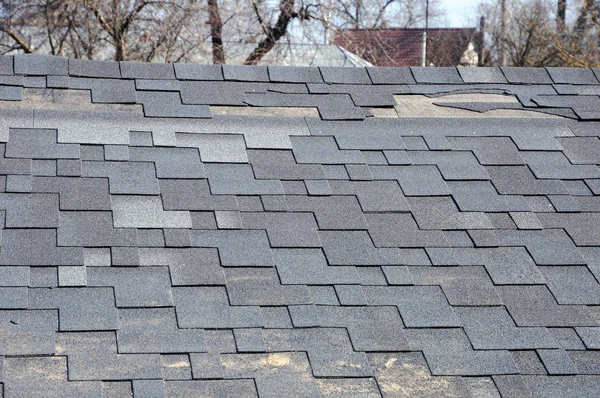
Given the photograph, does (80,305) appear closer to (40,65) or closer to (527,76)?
(40,65)

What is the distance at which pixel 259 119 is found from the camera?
4242 millimetres

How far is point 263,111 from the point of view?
438 centimetres

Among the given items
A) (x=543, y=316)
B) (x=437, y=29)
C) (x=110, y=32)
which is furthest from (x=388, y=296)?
(x=437, y=29)

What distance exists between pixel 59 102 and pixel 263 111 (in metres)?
1.08

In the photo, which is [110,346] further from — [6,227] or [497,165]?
[497,165]

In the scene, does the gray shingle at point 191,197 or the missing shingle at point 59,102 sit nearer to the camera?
the gray shingle at point 191,197

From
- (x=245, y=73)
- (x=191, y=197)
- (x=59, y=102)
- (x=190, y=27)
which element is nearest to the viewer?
(x=191, y=197)

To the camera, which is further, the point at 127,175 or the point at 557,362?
the point at 127,175

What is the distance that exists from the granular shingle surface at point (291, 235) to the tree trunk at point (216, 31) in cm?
1453

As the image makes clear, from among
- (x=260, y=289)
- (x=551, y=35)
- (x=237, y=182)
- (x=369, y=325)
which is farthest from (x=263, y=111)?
(x=551, y=35)

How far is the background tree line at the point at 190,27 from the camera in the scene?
18.1m

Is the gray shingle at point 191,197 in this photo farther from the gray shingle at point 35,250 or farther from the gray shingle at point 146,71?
the gray shingle at point 146,71

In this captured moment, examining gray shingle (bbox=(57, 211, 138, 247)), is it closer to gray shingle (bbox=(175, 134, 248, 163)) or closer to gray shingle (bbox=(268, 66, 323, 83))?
gray shingle (bbox=(175, 134, 248, 163))

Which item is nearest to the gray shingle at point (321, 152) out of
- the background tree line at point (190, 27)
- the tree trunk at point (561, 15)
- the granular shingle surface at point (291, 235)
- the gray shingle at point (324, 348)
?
the granular shingle surface at point (291, 235)
